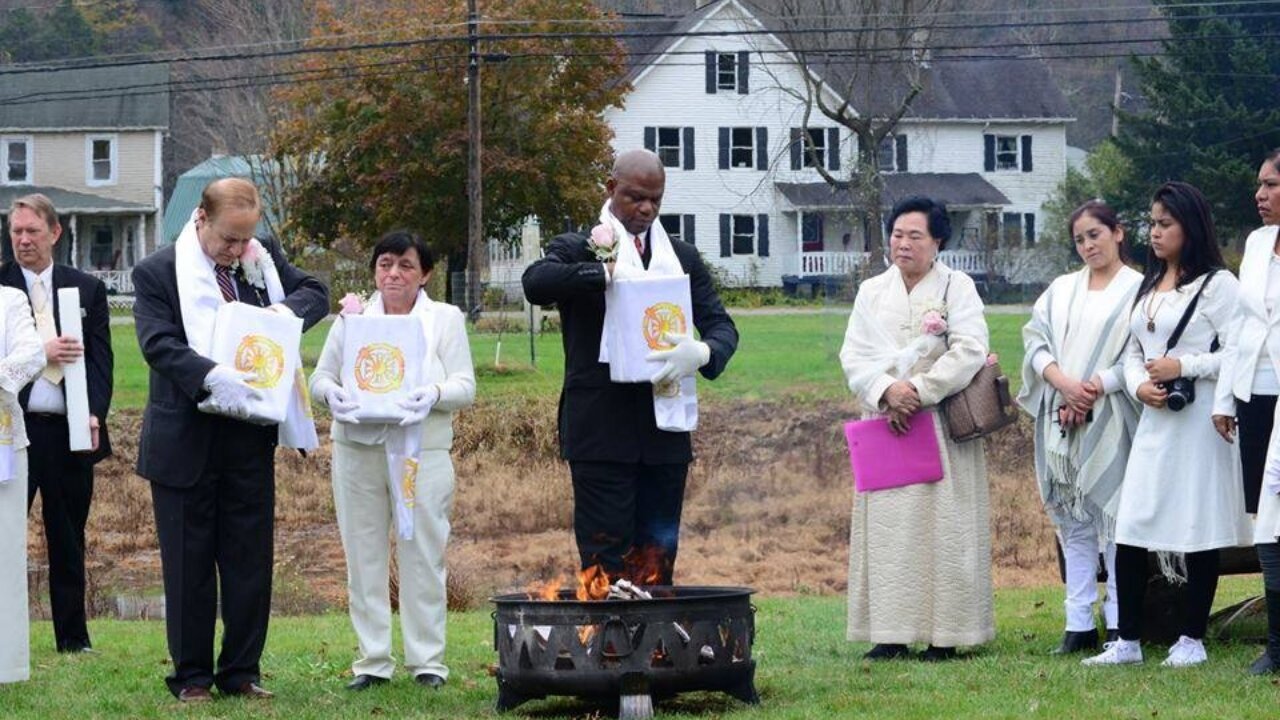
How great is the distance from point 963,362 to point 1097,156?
158ft

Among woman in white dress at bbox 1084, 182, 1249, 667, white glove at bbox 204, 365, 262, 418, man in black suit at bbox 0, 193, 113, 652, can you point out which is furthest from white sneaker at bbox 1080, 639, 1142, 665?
man in black suit at bbox 0, 193, 113, 652

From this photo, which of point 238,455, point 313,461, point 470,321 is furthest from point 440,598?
point 470,321

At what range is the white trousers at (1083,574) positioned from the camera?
986cm

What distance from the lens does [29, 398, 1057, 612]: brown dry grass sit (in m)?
18.7

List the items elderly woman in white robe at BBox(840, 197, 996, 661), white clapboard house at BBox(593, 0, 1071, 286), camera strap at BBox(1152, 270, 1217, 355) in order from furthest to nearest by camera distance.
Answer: white clapboard house at BBox(593, 0, 1071, 286), elderly woman in white robe at BBox(840, 197, 996, 661), camera strap at BBox(1152, 270, 1217, 355)

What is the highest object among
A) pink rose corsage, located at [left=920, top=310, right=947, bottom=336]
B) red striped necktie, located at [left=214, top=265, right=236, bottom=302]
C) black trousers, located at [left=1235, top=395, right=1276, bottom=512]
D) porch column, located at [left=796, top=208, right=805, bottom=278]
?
porch column, located at [left=796, top=208, right=805, bottom=278]

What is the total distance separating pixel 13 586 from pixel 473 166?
29333mm

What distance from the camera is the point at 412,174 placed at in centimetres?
3941

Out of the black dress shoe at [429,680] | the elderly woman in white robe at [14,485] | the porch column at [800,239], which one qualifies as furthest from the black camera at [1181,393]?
the porch column at [800,239]

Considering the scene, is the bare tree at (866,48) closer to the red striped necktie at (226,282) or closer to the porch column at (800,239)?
the porch column at (800,239)

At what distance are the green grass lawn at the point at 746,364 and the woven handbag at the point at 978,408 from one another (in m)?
15.6

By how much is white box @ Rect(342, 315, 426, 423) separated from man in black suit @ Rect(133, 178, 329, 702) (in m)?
0.25

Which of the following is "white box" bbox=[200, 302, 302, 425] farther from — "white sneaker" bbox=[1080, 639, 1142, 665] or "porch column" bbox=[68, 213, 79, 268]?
"porch column" bbox=[68, 213, 79, 268]

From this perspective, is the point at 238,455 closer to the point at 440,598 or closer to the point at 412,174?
the point at 440,598
